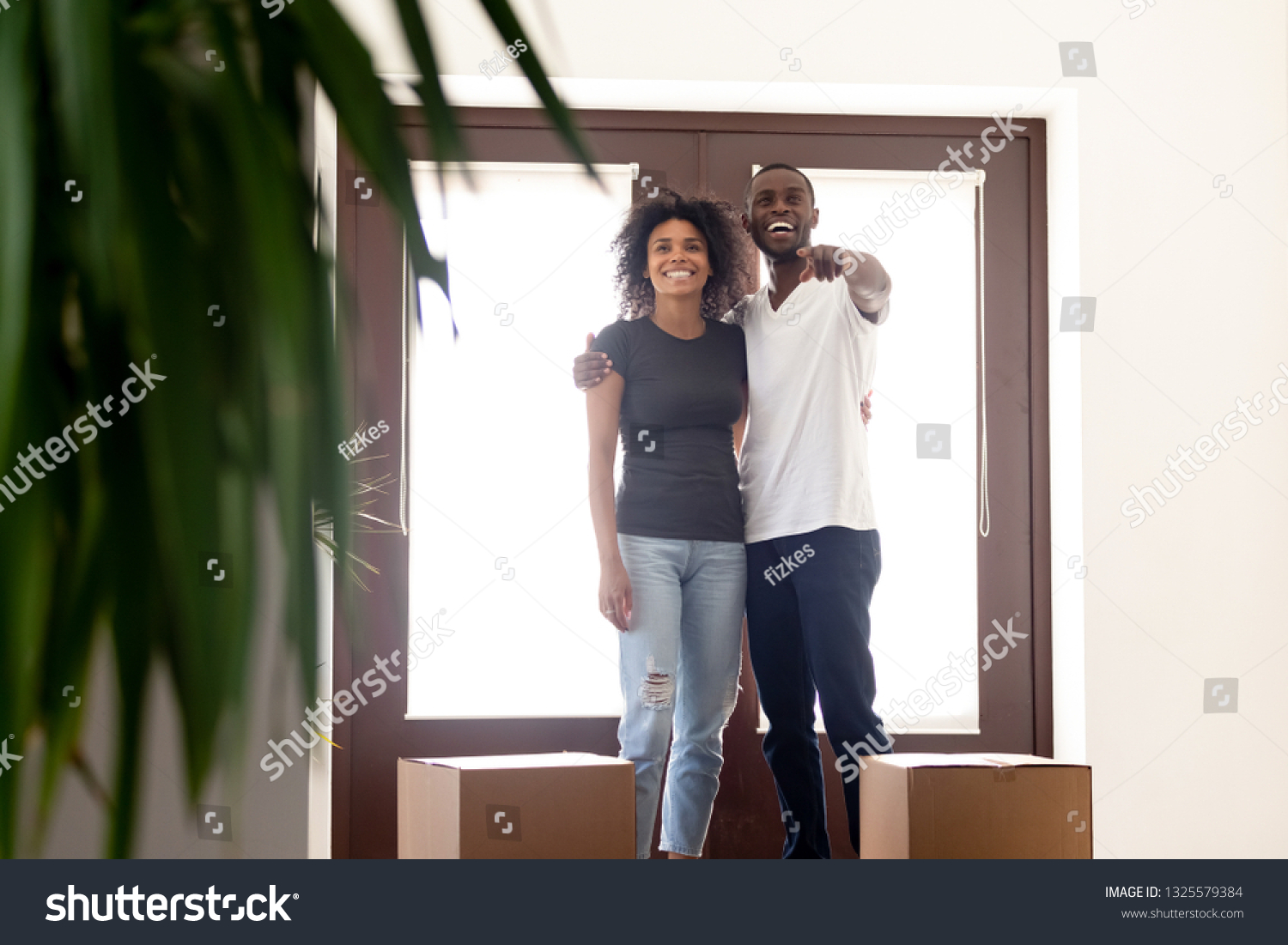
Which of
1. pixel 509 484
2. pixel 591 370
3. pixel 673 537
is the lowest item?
pixel 673 537

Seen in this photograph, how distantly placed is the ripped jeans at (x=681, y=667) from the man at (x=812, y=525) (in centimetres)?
6

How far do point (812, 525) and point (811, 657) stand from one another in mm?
239

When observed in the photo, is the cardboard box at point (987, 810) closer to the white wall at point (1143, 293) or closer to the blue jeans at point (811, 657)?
the blue jeans at point (811, 657)

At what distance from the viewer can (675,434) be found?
1890 mm

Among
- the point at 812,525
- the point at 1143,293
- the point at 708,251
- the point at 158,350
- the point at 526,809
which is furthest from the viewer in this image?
the point at 1143,293

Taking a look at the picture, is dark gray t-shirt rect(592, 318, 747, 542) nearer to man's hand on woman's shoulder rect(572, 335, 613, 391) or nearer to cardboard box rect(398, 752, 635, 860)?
man's hand on woman's shoulder rect(572, 335, 613, 391)

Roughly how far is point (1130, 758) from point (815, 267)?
1.39 metres

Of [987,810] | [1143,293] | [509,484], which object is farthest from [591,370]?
[1143,293]

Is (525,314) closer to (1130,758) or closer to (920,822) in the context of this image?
(920,822)

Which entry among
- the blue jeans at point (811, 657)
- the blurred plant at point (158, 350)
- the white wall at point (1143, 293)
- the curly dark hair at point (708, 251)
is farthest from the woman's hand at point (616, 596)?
the blurred plant at point (158, 350)

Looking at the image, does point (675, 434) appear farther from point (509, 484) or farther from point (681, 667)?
point (509, 484)

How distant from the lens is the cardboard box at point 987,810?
157cm

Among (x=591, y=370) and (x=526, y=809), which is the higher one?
(x=591, y=370)

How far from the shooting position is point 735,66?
2.34 m
